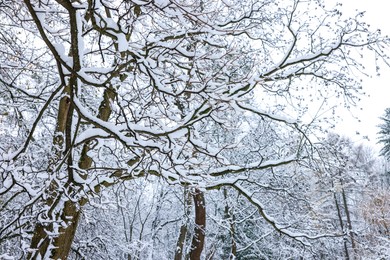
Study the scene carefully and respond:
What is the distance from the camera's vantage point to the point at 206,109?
10.5 feet

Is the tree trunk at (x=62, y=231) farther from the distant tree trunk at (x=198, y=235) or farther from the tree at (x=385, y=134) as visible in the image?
the tree at (x=385, y=134)

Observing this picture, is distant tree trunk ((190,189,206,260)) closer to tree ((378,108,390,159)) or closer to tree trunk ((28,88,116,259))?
tree trunk ((28,88,116,259))

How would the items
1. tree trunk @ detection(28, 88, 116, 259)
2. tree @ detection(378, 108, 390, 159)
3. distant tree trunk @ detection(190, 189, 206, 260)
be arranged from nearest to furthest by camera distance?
tree trunk @ detection(28, 88, 116, 259) → distant tree trunk @ detection(190, 189, 206, 260) → tree @ detection(378, 108, 390, 159)

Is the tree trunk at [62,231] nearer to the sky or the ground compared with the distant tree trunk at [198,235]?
nearer to the ground

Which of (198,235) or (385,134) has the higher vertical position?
(385,134)

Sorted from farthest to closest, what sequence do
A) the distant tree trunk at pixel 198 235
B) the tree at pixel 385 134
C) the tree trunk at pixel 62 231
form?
the tree at pixel 385 134
the distant tree trunk at pixel 198 235
the tree trunk at pixel 62 231

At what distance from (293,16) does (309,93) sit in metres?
1.14

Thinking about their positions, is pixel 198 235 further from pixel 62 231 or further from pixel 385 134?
pixel 385 134

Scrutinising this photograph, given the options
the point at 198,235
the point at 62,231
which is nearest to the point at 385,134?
the point at 198,235

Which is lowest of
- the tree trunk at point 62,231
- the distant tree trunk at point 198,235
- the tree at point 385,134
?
the tree trunk at point 62,231

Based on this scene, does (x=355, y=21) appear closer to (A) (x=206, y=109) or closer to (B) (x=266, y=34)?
(B) (x=266, y=34)

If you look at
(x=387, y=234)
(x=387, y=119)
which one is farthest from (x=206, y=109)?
(x=387, y=119)

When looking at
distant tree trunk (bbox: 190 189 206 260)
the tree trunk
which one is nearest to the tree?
distant tree trunk (bbox: 190 189 206 260)

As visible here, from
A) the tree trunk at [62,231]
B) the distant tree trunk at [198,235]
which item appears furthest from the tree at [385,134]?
the tree trunk at [62,231]
